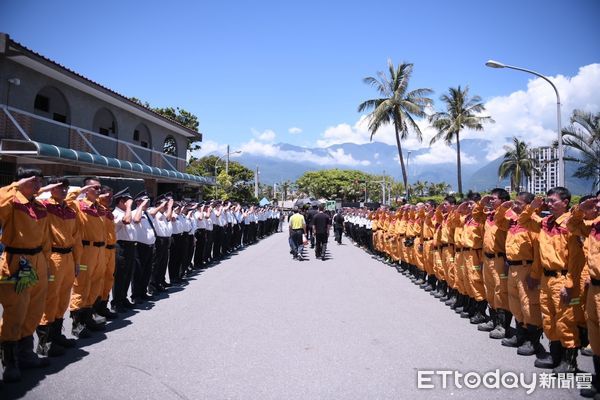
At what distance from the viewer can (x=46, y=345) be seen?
4887mm

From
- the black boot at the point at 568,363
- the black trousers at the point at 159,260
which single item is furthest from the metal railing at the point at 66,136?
the black boot at the point at 568,363

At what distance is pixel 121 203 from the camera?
7.26m

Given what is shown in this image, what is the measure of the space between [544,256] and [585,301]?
0.57 meters

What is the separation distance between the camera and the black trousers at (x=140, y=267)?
298 inches

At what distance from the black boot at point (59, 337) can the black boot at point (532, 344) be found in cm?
541

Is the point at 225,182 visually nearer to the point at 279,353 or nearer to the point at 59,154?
the point at 59,154

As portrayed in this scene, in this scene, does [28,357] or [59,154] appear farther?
[59,154]

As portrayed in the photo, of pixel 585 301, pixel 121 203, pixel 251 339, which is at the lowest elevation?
pixel 251 339

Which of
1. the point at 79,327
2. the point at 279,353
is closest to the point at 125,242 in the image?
the point at 79,327

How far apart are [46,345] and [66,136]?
14.3m

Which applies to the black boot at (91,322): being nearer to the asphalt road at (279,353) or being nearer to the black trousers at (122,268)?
the asphalt road at (279,353)

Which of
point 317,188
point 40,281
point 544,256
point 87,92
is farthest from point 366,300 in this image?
point 317,188

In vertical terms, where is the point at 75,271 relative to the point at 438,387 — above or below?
above

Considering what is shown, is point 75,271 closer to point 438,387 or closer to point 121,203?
point 121,203
